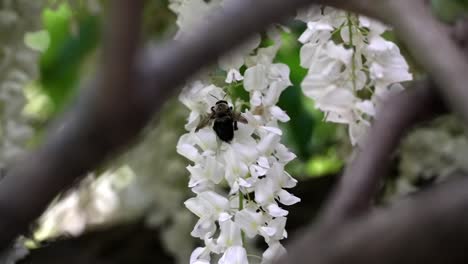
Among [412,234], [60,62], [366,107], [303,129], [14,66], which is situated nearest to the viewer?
[412,234]

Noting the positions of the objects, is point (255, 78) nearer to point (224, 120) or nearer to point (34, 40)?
Answer: point (224, 120)

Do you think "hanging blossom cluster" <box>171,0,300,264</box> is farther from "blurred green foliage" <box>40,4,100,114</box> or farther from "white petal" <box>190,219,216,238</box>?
"blurred green foliage" <box>40,4,100,114</box>

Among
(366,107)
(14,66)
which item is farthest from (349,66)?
(14,66)

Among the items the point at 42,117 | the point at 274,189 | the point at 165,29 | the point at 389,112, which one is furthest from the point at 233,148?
the point at 42,117

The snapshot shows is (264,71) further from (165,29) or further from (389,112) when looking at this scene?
(165,29)

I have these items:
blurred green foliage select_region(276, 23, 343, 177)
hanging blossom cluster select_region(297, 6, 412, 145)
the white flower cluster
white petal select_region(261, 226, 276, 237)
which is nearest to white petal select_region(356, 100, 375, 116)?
hanging blossom cluster select_region(297, 6, 412, 145)

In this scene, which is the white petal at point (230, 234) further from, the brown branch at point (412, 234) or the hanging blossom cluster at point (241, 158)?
the brown branch at point (412, 234)

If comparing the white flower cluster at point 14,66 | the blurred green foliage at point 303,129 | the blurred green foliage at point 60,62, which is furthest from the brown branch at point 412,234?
the blurred green foliage at point 60,62
